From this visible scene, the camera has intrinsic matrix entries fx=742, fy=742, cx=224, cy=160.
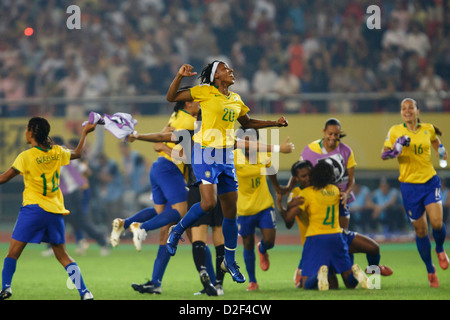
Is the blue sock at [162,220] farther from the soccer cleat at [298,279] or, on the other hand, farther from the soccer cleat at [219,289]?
the soccer cleat at [298,279]

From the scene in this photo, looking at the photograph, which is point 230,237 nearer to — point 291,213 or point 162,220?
point 162,220

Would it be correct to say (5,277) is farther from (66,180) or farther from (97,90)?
(97,90)

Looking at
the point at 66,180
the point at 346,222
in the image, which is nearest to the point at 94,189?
the point at 66,180

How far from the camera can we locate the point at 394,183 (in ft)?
51.8

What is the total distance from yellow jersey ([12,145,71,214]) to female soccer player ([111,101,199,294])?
1396 millimetres

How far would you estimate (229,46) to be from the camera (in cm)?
1919

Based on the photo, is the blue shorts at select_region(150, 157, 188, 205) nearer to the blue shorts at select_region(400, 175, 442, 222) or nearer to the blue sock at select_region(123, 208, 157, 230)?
the blue sock at select_region(123, 208, 157, 230)

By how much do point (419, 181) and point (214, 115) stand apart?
3686mm

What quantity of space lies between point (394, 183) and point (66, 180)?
6881 millimetres

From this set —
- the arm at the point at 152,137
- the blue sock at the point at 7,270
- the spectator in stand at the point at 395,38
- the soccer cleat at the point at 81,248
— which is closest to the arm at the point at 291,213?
the arm at the point at 152,137

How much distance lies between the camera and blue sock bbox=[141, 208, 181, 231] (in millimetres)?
8846

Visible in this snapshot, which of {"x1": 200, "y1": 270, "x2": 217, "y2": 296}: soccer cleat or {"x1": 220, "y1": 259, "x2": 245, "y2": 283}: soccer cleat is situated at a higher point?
{"x1": 220, "y1": 259, "x2": 245, "y2": 283}: soccer cleat

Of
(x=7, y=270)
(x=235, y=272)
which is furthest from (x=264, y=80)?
(x=7, y=270)

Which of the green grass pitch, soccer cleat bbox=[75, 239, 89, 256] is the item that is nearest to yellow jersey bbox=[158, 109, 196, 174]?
the green grass pitch
